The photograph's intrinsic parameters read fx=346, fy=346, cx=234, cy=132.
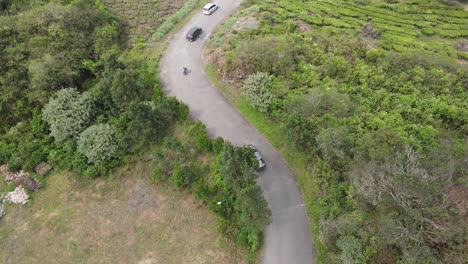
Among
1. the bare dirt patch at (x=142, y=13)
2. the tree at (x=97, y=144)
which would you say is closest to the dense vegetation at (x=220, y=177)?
the tree at (x=97, y=144)

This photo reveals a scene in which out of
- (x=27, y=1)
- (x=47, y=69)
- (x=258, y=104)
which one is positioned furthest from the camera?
(x=27, y=1)

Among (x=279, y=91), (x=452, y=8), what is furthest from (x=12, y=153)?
(x=452, y=8)

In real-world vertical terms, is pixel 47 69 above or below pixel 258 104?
above

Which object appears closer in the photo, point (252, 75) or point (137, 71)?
point (252, 75)

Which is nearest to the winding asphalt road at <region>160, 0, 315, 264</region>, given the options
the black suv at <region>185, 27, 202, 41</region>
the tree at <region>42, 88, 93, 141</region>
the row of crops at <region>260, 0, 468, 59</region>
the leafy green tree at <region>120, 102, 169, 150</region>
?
the black suv at <region>185, 27, 202, 41</region>

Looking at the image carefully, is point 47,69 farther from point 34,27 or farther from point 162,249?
point 162,249

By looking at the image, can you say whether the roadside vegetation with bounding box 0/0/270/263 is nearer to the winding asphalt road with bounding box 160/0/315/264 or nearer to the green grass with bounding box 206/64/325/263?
the winding asphalt road with bounding box 160/0/315/264
